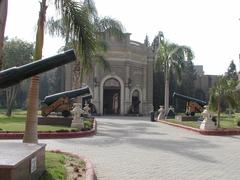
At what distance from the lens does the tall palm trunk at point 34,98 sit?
12.3 m

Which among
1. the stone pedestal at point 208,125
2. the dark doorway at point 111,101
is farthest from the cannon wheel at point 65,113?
the dark doorway at point 111,101

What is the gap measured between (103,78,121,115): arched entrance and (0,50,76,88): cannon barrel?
44.7 metres

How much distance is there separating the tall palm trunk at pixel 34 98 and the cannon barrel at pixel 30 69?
4.30 m

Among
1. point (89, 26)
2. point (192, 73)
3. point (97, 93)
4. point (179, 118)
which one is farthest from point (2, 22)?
A: point (192, 73)

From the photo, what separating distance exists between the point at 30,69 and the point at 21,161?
191 centimetres

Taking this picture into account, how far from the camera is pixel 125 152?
14.6m

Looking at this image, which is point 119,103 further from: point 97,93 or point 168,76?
point 168,76

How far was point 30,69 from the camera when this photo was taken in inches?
318

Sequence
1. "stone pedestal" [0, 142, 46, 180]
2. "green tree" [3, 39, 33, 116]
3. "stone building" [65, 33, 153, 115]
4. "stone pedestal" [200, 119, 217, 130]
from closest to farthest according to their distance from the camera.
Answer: "stone pedestal" [0, 142, 46, 180], "stone pedestal" [200, 119, 217, 130], "green tree" [3, 39, 33, 116], "stone building" [65, 33, 153, 115]

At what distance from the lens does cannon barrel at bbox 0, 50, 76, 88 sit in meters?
7.76

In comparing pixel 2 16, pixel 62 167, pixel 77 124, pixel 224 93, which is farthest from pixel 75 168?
pixel 224 93

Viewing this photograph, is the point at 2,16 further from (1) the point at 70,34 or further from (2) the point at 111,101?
(2) the point at 111,101

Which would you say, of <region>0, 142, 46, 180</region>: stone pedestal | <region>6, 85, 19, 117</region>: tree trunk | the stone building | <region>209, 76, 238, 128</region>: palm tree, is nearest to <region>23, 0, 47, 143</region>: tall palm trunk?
<region>0, 142, 46, 180</region>: stone pedestal

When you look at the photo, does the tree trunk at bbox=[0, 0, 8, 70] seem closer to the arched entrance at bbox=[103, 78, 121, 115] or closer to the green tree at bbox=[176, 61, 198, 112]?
the arched entrance at bbox=[103, 78, 121, 115]
